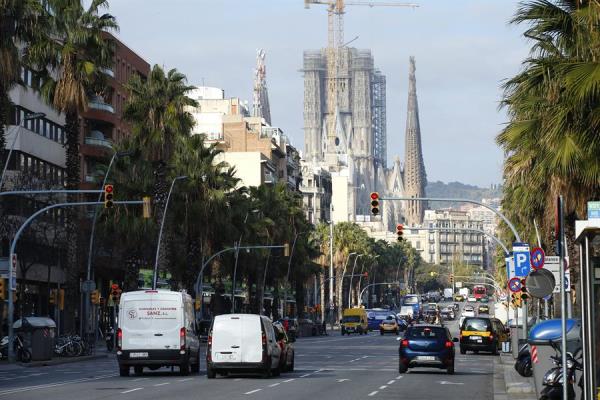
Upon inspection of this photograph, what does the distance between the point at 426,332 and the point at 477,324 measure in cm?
2028

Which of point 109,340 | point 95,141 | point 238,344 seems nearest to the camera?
point 238,344

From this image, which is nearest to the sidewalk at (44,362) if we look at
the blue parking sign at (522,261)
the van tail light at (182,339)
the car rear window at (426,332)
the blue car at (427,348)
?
the van tail light at (182,339)

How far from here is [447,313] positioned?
572 ft

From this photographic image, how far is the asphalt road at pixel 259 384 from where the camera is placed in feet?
96.1

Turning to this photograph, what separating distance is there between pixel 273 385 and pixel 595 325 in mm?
17756

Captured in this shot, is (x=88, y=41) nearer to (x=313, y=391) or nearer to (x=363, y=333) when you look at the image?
(x=313, y=391)

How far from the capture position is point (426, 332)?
41719mm

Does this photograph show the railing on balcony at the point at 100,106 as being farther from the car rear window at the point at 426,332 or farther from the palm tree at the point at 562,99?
the palm tree at the point at 562,99

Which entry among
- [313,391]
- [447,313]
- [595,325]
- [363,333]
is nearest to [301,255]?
[363,333]

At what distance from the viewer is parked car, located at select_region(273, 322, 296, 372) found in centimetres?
3962

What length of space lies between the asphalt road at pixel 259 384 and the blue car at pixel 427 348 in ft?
1.33

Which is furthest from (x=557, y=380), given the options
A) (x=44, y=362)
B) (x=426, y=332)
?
(x=44, y=362)

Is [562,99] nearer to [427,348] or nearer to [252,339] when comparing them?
[252,339]

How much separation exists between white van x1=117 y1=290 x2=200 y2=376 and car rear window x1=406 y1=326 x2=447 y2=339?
7.25m
